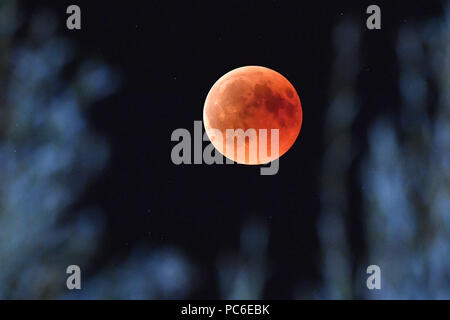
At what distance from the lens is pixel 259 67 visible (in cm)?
1117

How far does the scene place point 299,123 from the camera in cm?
1073

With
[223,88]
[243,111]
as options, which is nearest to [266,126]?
[243,111]

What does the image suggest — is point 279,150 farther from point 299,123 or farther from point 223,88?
point 223,88

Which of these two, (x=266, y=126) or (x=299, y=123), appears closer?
→ (x=266, y=126)

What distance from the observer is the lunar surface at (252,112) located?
10.0 meters

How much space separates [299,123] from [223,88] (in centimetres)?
154

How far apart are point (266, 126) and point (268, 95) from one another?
1.98 feet

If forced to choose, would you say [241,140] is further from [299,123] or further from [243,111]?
[299,123]

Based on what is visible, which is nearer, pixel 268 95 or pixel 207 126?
pixel 268 95

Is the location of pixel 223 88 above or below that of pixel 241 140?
above

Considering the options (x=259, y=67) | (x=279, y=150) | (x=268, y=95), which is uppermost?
(x=259, y=67)

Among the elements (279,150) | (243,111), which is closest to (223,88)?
(243,111)

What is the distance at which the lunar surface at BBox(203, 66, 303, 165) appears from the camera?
32.9ft

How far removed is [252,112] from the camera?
10.0m
